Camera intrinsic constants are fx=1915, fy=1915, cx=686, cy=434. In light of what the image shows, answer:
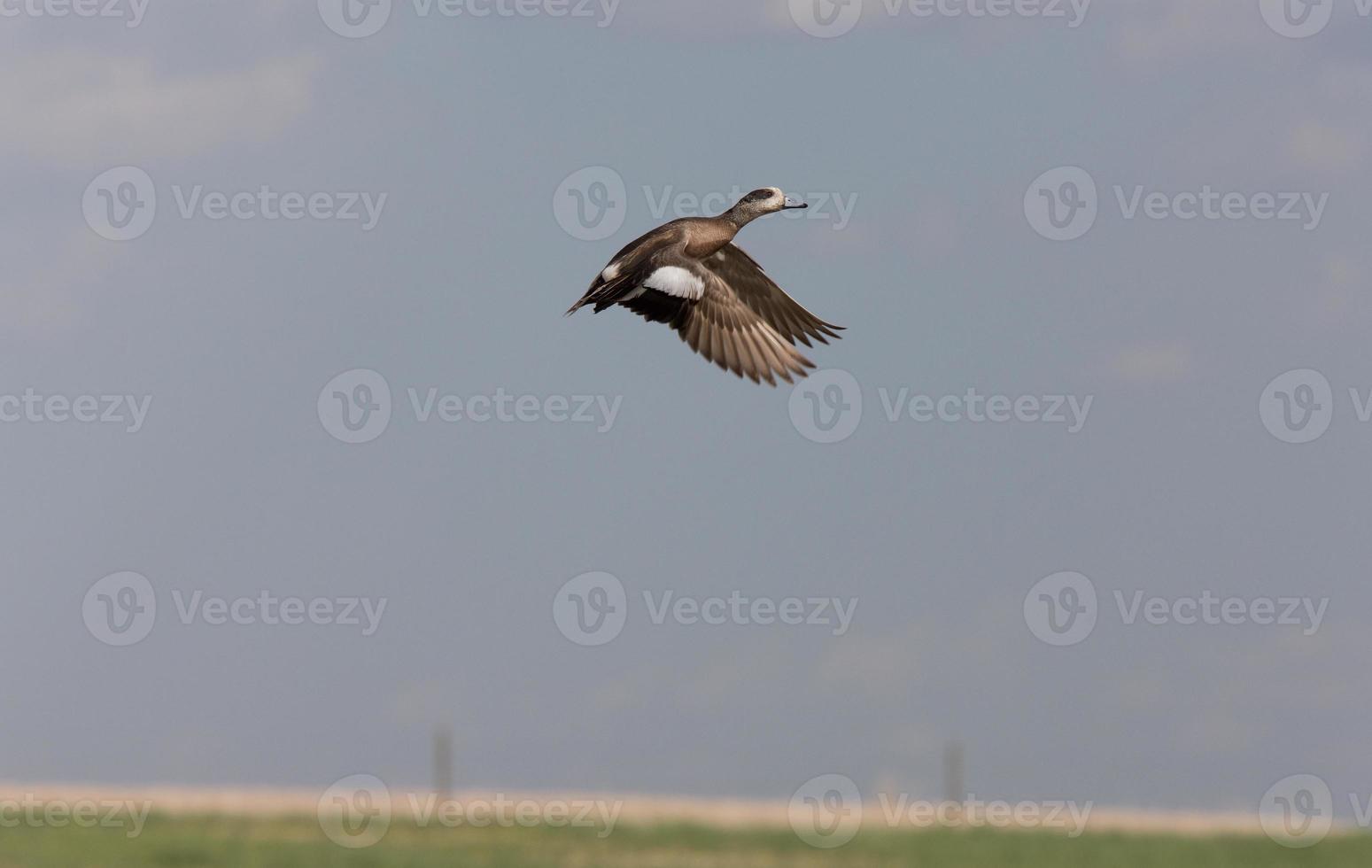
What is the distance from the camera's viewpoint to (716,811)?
28.4 m

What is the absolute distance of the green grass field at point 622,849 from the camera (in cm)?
2527

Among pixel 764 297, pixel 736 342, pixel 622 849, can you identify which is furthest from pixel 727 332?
pixel 622 849

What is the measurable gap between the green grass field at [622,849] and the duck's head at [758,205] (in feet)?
56.7

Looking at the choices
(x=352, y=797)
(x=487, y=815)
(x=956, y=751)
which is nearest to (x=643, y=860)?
(x=487, y=815)

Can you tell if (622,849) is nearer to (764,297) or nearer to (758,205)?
(764,297)

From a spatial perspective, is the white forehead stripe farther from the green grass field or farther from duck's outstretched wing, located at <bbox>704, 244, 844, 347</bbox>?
the green grass field

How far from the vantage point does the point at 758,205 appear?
8.66m

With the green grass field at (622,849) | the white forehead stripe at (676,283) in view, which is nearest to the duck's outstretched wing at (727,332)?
the white forehead stripe at (676,283)

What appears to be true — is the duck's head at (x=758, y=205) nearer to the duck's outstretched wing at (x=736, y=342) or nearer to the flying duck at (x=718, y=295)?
the flying duck at (x=718, y=295)

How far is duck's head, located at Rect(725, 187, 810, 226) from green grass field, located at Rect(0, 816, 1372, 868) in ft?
56.7

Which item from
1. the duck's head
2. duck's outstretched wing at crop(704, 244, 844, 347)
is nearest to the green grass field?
duck's outstretched wing at crop(704, 244, 844, 347)

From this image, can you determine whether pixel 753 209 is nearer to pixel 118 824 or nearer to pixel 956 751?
pixel 118 824

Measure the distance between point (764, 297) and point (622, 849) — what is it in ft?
51.7

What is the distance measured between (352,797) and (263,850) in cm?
352
